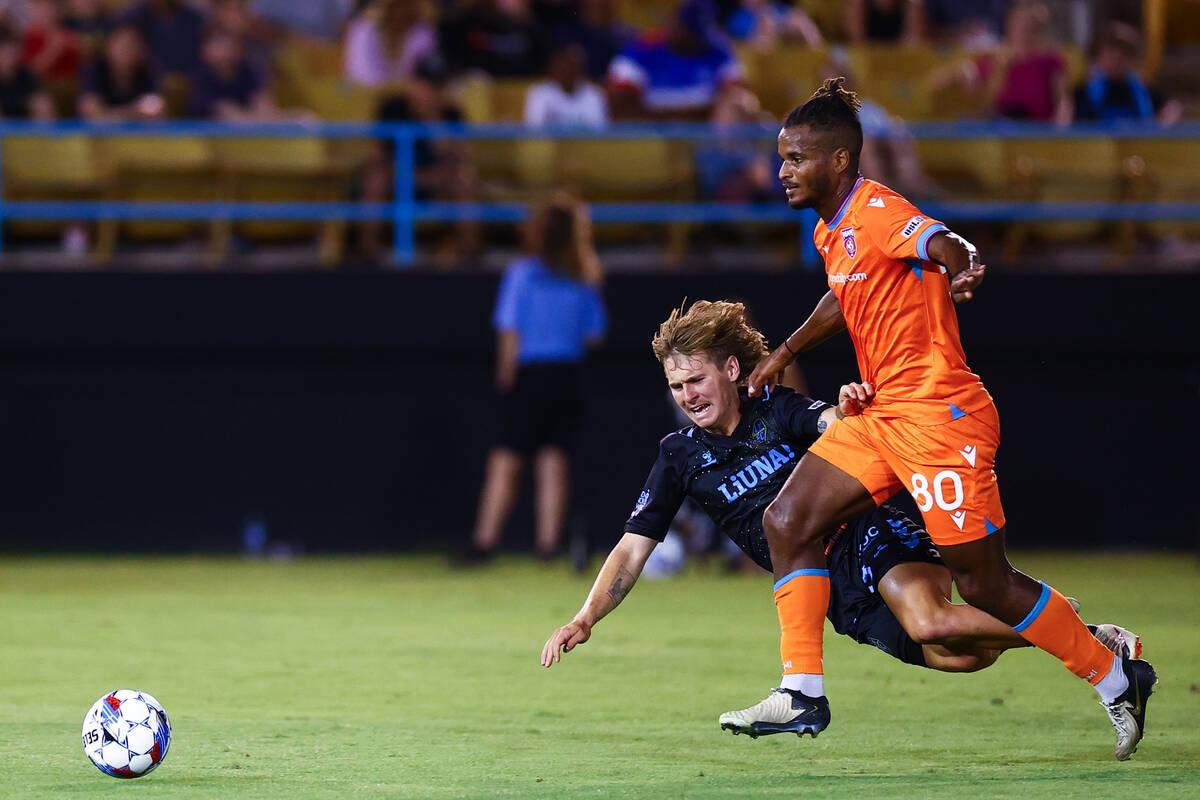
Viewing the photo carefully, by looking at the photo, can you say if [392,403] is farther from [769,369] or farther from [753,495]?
[769,369]

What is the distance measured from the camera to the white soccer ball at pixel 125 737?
17.9 ft

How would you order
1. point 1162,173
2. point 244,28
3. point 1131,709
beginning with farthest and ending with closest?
point 244,28 → point 1162,173 → point 1131,709

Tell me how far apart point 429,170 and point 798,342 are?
709 centimetres

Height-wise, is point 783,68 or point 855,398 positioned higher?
point 783,68

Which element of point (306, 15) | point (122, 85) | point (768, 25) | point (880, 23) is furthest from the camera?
point (306, 15)

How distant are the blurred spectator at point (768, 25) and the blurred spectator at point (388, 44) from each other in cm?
291

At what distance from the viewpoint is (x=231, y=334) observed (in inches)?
501

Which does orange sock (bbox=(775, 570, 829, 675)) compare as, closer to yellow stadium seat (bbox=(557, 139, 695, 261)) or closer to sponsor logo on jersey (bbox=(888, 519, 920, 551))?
sponsor logo on jersey (bbox=(888, 519, 920, 551))

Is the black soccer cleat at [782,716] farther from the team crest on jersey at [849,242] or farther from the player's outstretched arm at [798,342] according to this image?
the team crest on jersey at [849,242]

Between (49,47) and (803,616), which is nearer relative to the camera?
(803,616)

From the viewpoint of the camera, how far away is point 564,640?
584 centimetres

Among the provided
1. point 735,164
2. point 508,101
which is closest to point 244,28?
point 508,101

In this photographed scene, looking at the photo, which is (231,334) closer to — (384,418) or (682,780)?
(384,418)

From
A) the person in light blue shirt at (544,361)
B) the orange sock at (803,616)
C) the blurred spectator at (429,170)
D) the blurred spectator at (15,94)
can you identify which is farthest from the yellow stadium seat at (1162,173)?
the orange sock at (803,616)
